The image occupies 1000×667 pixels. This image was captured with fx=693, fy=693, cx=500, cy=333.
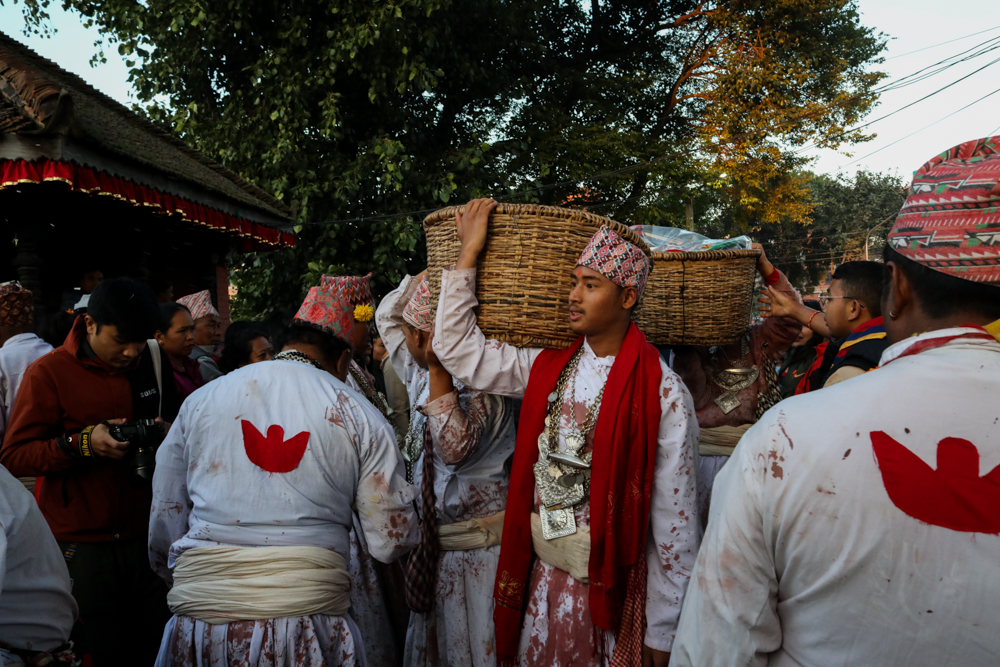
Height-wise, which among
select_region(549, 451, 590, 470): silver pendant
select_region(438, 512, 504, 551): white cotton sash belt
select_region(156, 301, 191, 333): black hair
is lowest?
select_region(438, 512, 504, 551): white cotton sash belt

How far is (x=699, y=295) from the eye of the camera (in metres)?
3.42

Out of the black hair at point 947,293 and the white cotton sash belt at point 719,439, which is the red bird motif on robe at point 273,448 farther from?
the white cotton sash belt at point 719,439

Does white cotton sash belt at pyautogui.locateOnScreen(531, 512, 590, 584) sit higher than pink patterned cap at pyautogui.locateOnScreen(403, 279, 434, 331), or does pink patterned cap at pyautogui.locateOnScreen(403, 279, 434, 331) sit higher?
pink patterned cap at pyautogui.locateOnScreen(403, 279, 434, 331)

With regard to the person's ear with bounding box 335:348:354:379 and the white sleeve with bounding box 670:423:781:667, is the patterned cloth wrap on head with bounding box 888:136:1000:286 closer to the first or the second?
the white sleeve with bounding box 670:423:781:667

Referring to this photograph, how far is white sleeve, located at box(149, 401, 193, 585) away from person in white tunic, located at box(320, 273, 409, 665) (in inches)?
29.3

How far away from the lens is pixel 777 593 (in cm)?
142

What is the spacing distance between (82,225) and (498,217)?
752 centimetres

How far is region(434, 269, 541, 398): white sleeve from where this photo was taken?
248cm

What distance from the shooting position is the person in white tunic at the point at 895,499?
1280 mm

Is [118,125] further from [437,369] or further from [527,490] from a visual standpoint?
[527,490]

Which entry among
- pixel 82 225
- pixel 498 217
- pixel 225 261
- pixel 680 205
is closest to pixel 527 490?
pixel 498 217

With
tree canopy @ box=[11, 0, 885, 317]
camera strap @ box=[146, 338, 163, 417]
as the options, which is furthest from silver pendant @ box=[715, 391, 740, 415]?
tree canopy @ box=[11, 0, 885, 317]

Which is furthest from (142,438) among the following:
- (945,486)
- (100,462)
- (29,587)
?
(945,486)

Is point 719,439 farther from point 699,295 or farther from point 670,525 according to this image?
point 670,525
